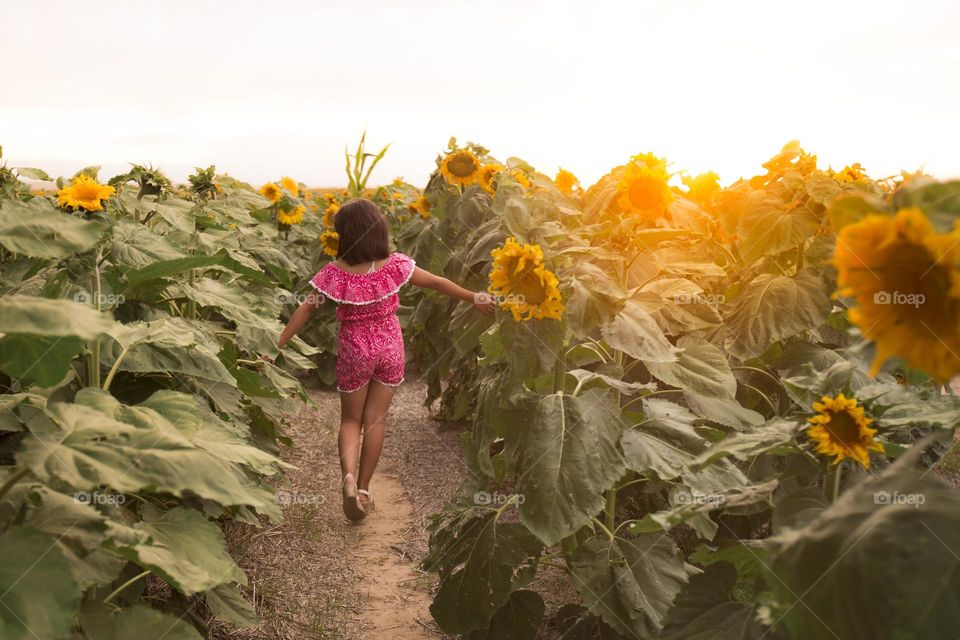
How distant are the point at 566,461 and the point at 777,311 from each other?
0.98 metres

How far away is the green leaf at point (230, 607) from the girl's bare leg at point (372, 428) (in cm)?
189

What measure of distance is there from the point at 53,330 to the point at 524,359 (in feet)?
4.50

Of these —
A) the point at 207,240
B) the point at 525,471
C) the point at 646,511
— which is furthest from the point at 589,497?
the point at 207,240

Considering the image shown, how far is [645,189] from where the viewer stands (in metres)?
2.46

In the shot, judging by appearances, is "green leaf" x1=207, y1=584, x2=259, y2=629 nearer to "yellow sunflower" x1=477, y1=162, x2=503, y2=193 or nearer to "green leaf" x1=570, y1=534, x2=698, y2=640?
"green leaf" x1=570, y1=534, x2=698, y2=640

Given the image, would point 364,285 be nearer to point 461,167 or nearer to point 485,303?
point 461,167

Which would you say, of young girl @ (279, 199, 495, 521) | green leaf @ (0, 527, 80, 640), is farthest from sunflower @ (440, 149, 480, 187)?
green leaf @ (0, 527, 80, 640)

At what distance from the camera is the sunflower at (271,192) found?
308 inches

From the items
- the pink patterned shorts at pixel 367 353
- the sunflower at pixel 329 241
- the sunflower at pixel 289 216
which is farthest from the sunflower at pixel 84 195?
the sunflower at pixel 289 216

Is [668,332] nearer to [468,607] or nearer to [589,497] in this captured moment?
[589,497]

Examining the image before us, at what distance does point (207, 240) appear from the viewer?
343 cm

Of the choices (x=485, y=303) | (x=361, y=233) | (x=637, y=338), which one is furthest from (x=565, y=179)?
(x=637, y=338)

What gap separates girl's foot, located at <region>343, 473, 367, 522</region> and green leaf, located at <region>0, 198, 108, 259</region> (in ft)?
9.86

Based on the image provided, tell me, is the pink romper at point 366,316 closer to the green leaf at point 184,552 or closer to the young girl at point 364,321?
the young girl at point 364,321
